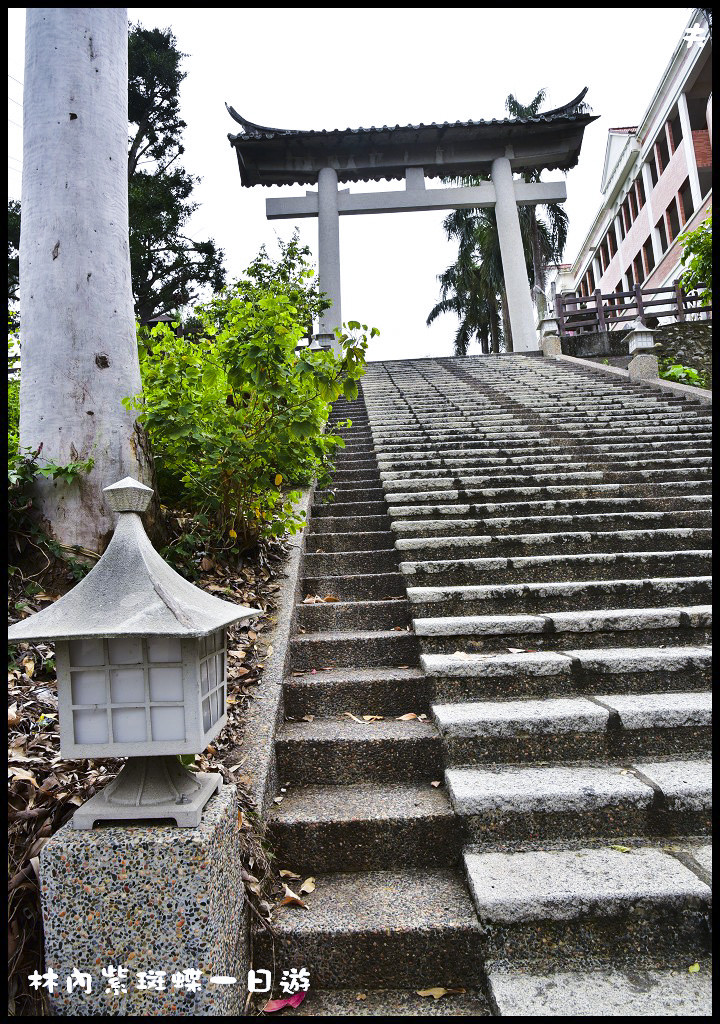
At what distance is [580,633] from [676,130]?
25.0m

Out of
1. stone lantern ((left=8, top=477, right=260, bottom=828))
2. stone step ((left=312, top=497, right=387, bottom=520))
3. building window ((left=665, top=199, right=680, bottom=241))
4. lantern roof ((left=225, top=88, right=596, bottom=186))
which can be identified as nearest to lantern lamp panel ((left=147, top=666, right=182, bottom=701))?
stone lantern ((left=8, top=477, right=260, bottom=828))

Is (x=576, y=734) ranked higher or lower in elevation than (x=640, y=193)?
lower

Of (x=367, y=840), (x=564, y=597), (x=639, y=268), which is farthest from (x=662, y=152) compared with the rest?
(x=367, y=840)

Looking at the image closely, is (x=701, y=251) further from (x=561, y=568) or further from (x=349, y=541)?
(x=349, y=541)

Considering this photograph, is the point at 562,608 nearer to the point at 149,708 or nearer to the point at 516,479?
the point at 516,479

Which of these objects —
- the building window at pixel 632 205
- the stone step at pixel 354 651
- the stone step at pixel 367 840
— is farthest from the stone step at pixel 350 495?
the building window at pixel 632 205

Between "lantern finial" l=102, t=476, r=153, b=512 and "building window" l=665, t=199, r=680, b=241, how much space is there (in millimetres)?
25508

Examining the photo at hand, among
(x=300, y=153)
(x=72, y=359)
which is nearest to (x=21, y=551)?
(x=72, y=359)

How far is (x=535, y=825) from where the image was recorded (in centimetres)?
226

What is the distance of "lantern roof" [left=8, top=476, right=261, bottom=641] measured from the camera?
1.56 meters

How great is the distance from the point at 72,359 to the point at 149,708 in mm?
2151

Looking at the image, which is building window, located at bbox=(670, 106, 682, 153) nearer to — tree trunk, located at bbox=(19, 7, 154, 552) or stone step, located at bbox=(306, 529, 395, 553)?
stone step, located at bbox=(306, 529, 395, 553)

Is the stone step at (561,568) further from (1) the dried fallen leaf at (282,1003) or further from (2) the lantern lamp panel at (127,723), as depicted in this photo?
(2) the lantern lamp panel at (127,723)

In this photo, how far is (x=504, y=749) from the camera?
257 cm
